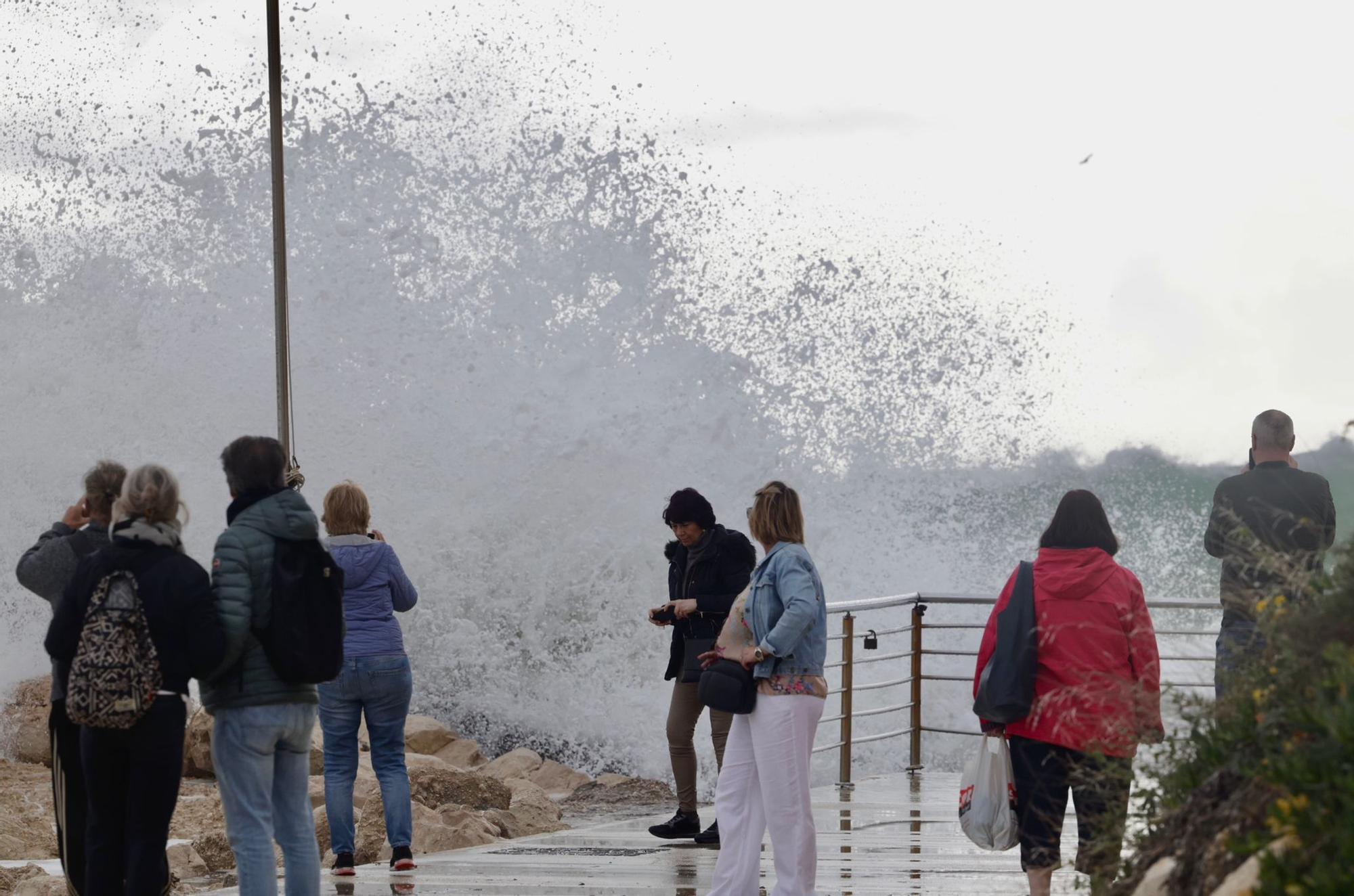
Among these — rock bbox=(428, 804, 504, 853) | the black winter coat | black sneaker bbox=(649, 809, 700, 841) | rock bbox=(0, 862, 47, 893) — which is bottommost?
rock bbox=(0, 862, 47, 893)

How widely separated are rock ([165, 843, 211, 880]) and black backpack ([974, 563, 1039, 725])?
547 cm

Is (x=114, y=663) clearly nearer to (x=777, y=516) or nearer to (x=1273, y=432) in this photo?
(x=777, y=516)

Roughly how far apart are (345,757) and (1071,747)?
3.45 m

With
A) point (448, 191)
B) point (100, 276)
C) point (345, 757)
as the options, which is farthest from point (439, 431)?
point (345, 757)

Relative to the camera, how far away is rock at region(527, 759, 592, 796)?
1536 cm

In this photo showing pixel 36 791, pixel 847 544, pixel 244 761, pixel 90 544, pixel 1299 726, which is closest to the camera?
pixel 1299 726

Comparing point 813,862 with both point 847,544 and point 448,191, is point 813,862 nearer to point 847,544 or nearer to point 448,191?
point 847,544

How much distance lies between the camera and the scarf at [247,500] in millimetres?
5055

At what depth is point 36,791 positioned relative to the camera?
13.2 metres

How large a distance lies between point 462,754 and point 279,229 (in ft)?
25.8

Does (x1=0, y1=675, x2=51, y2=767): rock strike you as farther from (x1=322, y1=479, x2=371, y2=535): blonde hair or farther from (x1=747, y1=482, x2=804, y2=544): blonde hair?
(x1=747, y1=482, x2=804, y2=544): blonde hair

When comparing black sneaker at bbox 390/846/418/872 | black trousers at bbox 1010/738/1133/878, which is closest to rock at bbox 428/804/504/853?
black sneaker at bbox 390/846/418/872

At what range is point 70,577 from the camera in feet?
17.6

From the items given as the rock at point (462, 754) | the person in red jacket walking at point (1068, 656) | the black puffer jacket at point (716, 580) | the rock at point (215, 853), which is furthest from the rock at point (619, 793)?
the person in red jacket walking at point (1068, 656)
